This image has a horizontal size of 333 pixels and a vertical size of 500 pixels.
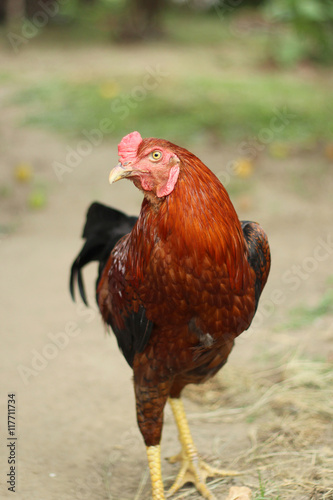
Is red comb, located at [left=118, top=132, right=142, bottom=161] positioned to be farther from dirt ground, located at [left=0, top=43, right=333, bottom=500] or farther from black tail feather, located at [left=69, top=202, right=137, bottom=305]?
dirt ground, located at [left=0, top=43, right=333, bottom=500]

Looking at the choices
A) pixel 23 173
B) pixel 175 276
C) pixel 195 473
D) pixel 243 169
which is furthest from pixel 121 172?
pixel 23 173

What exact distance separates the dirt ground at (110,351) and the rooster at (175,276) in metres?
0.70

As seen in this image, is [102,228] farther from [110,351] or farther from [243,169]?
[243,169]

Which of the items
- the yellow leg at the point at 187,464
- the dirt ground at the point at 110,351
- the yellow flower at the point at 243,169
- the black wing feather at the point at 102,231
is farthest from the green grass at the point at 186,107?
the yellow leg at the point at 187,464

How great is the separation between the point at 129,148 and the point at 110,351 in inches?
106

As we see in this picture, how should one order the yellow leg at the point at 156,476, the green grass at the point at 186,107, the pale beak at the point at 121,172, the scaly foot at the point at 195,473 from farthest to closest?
the green grass at the point at 186,107 → the scaly foot at the point at 195,473 → the yellow leg at the point at 156,476 → the pale beak at the point at 121,172

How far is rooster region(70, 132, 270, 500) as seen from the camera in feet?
7.73

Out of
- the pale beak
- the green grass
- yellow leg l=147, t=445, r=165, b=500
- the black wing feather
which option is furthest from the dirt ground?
the pale beak

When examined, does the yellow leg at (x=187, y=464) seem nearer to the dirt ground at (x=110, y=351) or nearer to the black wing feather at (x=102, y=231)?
the dirt ground at (x=110, y=351)

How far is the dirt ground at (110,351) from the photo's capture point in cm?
330

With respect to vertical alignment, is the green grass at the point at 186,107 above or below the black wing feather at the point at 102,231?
above

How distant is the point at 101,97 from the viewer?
31.5ft

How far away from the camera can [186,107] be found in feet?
30.3

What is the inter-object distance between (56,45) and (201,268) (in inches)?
465
